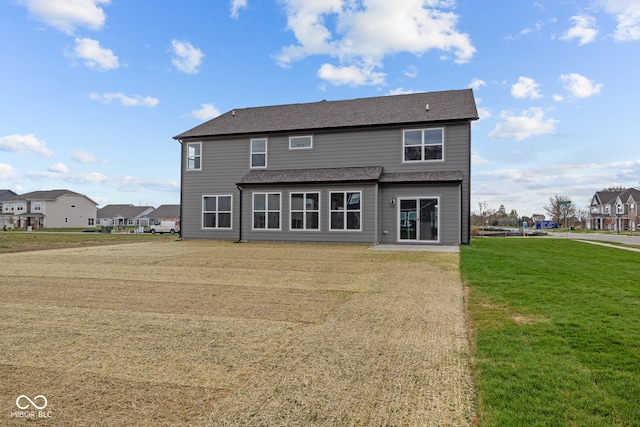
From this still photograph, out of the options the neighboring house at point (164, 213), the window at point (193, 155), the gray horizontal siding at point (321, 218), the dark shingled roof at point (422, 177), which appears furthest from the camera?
the neighboring house at point (164, 213)

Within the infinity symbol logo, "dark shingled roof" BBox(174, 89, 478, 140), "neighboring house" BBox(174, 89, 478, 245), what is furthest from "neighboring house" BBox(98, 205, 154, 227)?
the infinity symbol logo

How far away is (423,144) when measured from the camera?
1764cm

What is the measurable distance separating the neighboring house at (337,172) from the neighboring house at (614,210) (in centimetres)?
5401

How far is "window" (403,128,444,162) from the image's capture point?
17417 millimetres

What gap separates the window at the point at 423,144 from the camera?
1742 centimetres

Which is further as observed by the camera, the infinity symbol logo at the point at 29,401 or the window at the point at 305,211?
the window at the point at 305,211

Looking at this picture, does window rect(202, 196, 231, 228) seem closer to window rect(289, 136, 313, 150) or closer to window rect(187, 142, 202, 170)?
window rect(187, 142, 202, 170)

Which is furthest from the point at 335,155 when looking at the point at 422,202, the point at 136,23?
the point at 136,23

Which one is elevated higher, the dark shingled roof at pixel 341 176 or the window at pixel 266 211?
the dark shingled roof at pixel 341 176

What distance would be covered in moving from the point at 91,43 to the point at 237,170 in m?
8.64

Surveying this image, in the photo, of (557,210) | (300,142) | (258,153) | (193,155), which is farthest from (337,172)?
(557,210)

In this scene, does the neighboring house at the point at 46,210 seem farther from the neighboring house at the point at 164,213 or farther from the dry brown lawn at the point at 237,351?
the dry brown lawn at the point at 237,351

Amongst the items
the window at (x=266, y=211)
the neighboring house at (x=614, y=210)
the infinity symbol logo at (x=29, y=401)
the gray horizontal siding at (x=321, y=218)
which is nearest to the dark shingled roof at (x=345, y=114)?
the gray horizontal siding at (x=321, y=218)

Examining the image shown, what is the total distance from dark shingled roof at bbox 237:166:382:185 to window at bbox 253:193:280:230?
0.81 m
